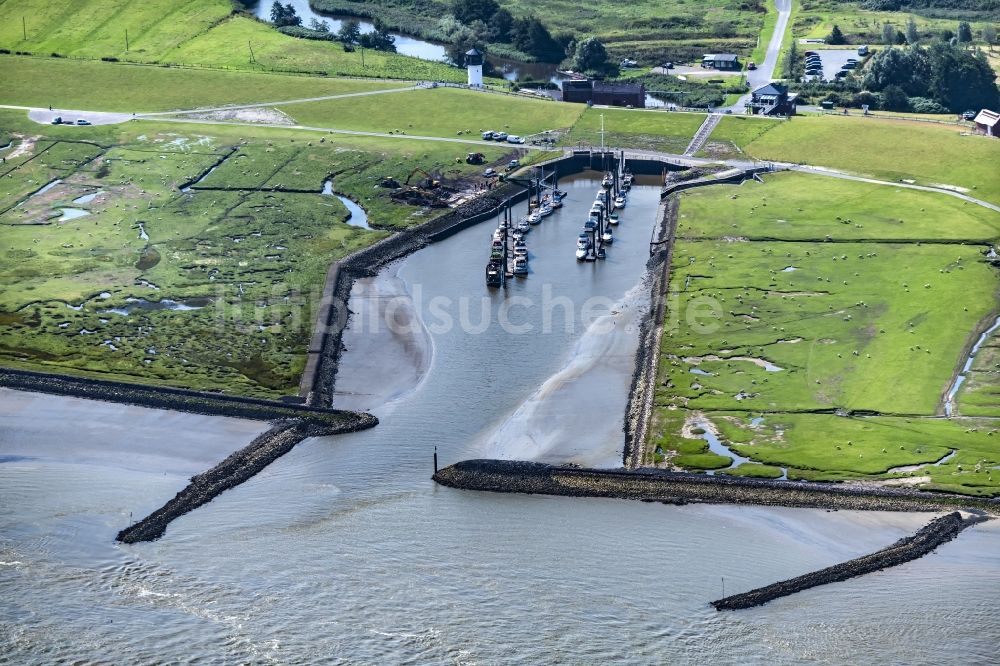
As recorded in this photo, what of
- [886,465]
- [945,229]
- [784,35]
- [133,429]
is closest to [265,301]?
[133,429]

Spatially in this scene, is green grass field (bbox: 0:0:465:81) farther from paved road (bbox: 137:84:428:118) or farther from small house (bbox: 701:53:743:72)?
small house (bbox: 701:53:743:72)

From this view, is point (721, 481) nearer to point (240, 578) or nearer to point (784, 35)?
point (240, 578)

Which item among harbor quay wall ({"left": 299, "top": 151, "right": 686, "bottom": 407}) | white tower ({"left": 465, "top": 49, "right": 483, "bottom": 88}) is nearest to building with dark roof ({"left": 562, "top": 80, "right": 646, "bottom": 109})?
white tower ({"left": 465, "top": 49, "right": 483, "bottom": 88})

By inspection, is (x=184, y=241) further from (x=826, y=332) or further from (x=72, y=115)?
(x=826, y=332)

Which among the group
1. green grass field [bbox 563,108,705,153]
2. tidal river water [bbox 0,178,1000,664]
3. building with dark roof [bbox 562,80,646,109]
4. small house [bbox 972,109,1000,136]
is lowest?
tidal river water [bbox 0,178,1000,664]

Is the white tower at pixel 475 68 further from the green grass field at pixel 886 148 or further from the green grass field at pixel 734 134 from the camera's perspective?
the green grass field at pixel 886 148

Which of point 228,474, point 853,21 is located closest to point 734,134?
point 853,21
